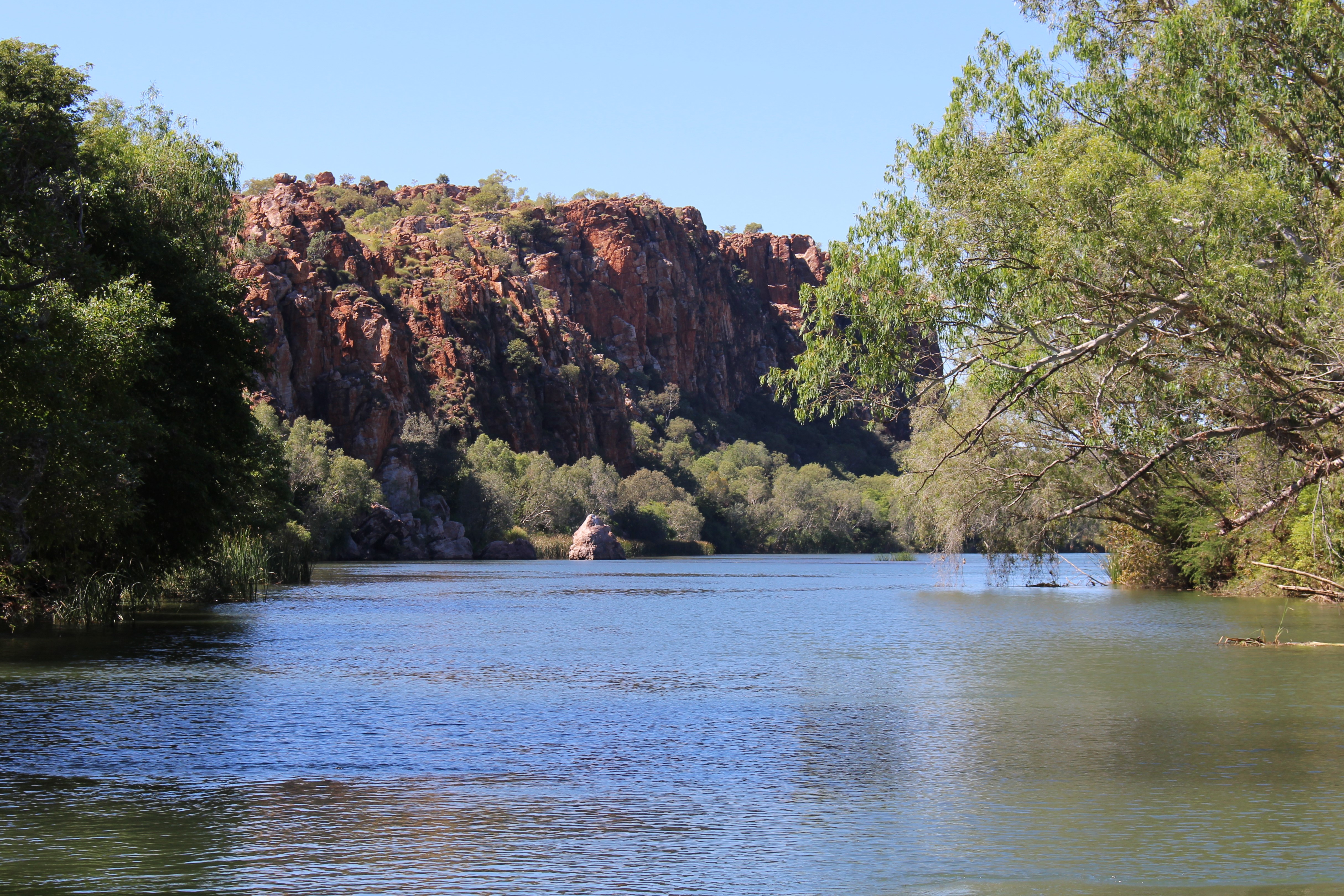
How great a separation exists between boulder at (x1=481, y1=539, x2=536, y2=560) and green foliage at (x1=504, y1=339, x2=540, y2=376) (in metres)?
36.5

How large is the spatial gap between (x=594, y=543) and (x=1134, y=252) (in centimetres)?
8081

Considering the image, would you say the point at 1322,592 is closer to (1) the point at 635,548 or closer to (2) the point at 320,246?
(1) the point at 635,548

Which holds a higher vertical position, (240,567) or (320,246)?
(320,246)

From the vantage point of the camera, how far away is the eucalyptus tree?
556 inches

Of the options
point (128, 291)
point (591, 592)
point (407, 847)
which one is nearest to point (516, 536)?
point (591, 592)

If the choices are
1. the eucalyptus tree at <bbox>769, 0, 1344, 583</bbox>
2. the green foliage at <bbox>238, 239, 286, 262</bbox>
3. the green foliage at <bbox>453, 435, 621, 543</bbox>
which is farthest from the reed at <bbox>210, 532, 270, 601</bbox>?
the green foliage at <bbox>238, 239, 286, 262</bbox>

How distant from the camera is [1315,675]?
1708 centimetres

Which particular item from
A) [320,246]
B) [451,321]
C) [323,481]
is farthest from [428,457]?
[323,481]

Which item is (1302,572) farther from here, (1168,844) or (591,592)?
(591,592)

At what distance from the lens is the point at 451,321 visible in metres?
122

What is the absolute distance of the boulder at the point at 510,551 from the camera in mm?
93750

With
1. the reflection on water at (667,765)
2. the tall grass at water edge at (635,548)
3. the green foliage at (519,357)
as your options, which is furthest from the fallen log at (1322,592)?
the green foliage at (519,357)

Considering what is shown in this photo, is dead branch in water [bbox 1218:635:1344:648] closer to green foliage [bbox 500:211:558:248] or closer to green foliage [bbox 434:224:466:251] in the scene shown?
green foliage [bbox 434:224:466:251]

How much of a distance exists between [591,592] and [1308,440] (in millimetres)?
28702
